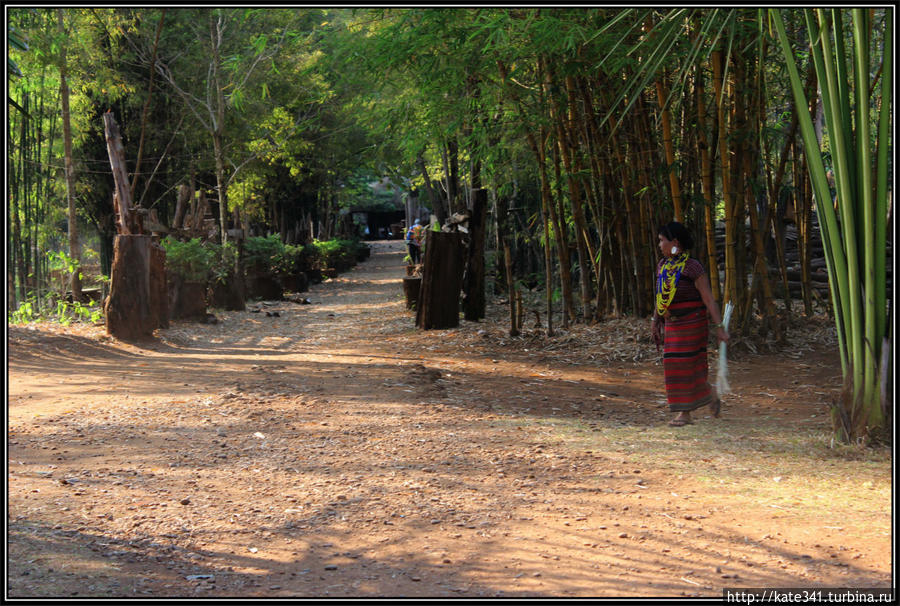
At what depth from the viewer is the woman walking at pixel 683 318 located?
4941mm

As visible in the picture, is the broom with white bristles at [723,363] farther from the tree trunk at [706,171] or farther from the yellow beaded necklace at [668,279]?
the tree trunk at [706,171]

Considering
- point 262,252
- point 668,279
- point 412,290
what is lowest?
point 412,290

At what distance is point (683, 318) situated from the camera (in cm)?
507

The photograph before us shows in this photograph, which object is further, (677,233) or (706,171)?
(706,171)

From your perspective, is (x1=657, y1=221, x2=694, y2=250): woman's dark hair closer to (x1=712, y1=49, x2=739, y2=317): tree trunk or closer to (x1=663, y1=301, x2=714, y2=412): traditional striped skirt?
(x1=663, y1=301, x2=714, y2=412): traditional striped skirt

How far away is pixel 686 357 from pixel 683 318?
9.5 inches

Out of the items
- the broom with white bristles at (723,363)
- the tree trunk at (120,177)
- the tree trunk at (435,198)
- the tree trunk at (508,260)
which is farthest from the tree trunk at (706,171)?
the tree trunk at (435,198)

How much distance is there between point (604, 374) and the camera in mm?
7207

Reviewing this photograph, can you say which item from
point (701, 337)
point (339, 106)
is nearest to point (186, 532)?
point (701, 337)

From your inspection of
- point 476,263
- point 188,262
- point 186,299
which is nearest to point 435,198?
point 476,263

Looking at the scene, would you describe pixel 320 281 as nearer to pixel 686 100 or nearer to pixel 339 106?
pixel 339 106

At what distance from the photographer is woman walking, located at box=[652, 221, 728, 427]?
4941 millimetres

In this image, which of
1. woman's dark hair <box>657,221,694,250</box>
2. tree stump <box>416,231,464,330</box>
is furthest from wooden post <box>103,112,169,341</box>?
woman's dark hair <box>657,221,694,250</box>

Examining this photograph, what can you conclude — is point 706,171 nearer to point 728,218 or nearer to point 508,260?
point 728,218
